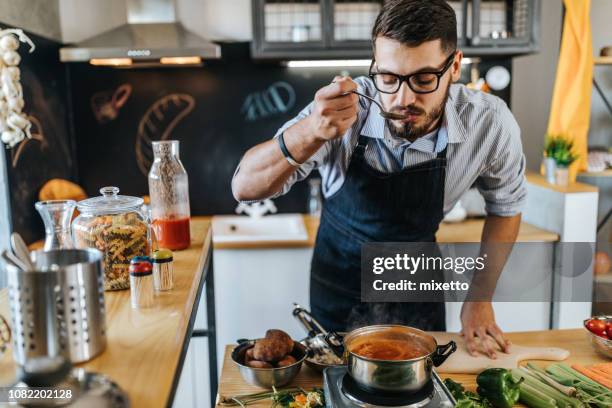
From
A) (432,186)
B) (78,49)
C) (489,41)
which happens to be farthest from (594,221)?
(78,49)

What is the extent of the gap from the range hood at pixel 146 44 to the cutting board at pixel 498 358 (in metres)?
1.77

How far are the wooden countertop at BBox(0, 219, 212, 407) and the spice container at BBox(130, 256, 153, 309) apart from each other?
0.06 ft

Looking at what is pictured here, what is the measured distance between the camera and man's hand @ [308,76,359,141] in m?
1.18

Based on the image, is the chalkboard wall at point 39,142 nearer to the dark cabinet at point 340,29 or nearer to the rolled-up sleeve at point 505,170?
the dark cabinet at point 340,29

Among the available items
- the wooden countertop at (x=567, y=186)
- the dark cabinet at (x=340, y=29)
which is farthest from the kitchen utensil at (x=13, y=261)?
the wooden countertop at (x=567, y=186)

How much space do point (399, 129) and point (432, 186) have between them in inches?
9.9

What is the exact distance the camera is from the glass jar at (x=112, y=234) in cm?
113

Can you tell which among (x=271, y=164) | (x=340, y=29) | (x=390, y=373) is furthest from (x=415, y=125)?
(x=340, y=29)

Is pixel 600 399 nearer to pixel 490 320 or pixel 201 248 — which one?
pixel 490 320

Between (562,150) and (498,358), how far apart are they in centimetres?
166

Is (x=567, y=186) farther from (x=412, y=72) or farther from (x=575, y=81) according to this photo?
(x=412, y=72)

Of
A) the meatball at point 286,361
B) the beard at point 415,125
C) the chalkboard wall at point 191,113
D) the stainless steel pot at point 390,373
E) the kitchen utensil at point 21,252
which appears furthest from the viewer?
the chalkboard wall at point 191,113

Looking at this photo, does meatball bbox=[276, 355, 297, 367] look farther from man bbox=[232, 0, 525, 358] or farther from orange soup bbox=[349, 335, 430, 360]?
man bbox=[232, 0, 525, 358]

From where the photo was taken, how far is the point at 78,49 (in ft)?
8.12
